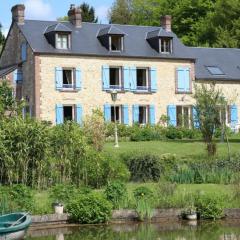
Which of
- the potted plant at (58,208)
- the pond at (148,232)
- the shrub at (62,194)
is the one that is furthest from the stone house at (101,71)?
the pond at (148,232)

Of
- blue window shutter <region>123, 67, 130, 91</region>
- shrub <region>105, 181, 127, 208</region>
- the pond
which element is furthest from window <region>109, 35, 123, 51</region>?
the pond

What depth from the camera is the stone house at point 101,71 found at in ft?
117

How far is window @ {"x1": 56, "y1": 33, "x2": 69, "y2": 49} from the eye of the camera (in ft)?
119

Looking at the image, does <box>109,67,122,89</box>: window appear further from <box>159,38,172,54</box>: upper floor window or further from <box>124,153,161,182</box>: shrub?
<box>124,153,161,182</box>: shrub

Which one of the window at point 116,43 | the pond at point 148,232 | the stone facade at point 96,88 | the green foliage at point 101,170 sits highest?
the window at point 116,43

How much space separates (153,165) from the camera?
19.4 metres

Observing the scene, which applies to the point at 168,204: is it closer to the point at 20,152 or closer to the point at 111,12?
the point at 20,152

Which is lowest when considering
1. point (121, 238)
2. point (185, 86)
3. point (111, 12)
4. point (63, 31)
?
point (121, 238)

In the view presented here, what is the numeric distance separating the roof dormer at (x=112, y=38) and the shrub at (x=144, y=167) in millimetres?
18684

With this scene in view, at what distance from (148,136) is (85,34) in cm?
866

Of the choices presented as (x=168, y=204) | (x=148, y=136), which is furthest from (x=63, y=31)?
(x=168, y=204)

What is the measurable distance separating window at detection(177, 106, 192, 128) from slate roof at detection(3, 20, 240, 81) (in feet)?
7.07

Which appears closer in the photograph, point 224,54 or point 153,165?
point 153,165

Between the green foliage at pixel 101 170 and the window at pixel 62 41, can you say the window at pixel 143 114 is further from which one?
the green foliage at pixel 101 170
